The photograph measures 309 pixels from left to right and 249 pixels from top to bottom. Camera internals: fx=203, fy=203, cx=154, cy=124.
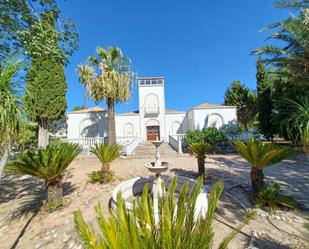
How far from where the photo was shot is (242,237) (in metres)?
4.35

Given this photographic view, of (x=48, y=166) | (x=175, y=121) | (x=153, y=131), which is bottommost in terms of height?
(x=48, y=166)

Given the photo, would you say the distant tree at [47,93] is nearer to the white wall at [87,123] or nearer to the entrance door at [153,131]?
the white wall at [87,123]

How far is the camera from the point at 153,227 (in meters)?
1.40

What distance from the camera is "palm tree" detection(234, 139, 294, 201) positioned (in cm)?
590

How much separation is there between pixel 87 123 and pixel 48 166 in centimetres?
1867

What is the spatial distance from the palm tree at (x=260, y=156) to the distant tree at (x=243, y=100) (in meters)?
26.1

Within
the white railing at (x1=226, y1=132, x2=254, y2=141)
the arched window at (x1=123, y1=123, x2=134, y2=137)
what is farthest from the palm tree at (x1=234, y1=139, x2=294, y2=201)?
the arched window at (x1=123, y1=123, x2=134, y2=137)

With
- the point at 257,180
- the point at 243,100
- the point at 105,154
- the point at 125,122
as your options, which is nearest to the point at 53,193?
the point at 105,154

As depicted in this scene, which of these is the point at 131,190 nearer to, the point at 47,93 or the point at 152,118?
the point at 47,93

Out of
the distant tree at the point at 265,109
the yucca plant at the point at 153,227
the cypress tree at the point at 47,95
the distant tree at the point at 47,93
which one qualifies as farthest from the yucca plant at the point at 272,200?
the cypress tree at the point at 47,95

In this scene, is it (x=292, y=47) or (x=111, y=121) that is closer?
(x=292, y=47)

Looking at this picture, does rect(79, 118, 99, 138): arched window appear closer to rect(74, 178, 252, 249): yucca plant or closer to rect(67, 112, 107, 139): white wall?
rect(67, 112, 107, 139): white wall

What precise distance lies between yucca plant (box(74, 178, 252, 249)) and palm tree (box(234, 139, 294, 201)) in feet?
16.9

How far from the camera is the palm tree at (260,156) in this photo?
19.4 feet
